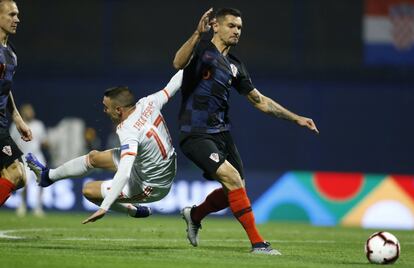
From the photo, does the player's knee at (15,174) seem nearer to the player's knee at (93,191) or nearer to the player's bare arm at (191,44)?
the player's knee at (93,191)

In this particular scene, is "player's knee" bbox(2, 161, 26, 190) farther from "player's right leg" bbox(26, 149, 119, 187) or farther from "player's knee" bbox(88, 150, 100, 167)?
"player's knee" bbox(88, 150, 100, 167)

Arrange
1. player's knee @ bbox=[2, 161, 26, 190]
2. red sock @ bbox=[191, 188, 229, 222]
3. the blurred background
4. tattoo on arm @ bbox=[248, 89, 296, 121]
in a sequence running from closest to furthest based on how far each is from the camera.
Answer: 1. player's knee @ bbox=[2, 161, 26, 190]
2. tattoo on arm @ bbox=[248, 89, 296, 121]
3. red sock @ bbox=[191, 188, 229, 222]
4. the blurred background

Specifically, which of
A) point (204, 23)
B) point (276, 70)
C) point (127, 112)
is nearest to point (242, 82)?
point (127, 112)

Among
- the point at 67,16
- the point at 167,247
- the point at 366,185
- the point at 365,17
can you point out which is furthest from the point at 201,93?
the point at 67,16

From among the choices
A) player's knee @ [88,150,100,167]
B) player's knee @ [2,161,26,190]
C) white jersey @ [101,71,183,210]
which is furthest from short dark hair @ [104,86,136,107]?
player's knee @ [2,161,26,190]

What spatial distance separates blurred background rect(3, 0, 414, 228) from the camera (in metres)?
23.5

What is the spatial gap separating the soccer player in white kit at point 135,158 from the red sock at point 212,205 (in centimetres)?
48

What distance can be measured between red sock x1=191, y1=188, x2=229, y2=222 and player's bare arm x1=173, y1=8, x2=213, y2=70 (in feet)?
5.29

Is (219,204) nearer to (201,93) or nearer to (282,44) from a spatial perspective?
(201,93)

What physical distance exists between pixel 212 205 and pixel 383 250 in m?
2.12

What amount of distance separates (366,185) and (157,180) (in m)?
8.48

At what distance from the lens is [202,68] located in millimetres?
10320

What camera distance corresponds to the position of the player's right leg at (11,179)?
34.6 ft

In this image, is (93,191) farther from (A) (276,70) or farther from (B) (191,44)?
(A) (276,70)
